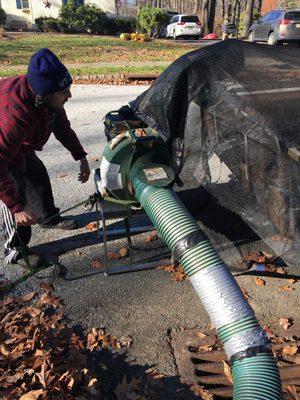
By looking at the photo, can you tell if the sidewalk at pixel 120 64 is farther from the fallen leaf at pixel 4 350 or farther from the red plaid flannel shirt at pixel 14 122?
the fallen leaf at pixel 4 350

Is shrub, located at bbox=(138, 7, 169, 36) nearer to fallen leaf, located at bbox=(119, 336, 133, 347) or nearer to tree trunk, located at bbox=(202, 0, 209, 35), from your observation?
tree trunk, located at bbox=(202, 0, 209, 35)

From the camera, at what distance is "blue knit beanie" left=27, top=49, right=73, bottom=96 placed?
8.35ft

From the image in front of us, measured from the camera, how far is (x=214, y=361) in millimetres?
2598

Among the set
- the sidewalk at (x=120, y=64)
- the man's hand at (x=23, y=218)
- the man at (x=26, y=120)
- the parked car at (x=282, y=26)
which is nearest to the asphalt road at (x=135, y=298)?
the man at (x=26, y=120)

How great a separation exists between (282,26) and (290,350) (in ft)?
58.7

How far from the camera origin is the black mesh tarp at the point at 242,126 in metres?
2.22

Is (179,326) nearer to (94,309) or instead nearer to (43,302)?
(94,309)

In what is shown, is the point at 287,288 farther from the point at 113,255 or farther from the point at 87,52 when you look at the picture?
the point at 87,52

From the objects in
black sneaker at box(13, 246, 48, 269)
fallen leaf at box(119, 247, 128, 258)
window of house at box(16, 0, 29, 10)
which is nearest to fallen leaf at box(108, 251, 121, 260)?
fallen leaf at box(119, 247, 128, 258)

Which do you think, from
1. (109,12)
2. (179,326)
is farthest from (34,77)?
(109,12)

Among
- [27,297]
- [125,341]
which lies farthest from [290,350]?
[27,297]

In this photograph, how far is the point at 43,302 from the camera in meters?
3.02

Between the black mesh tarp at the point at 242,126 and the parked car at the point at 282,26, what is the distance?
646 inches

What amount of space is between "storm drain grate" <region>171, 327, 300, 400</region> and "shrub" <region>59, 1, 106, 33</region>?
1073 inches
